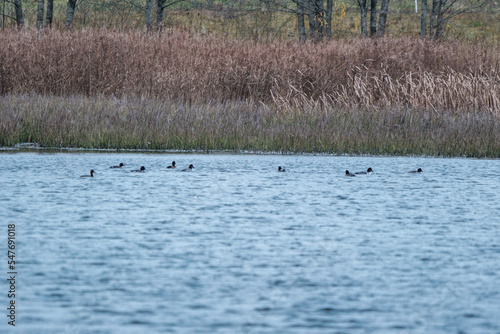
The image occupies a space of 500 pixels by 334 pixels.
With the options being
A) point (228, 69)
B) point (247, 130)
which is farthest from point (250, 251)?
point (228, 69)

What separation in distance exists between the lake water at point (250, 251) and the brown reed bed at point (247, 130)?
2.50 metres

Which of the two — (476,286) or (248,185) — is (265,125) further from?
(476,286)

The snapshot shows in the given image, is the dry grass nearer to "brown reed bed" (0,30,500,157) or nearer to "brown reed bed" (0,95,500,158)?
"brown reed bed" (0,30,500,157)

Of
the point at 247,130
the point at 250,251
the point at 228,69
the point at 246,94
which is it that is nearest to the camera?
the point at 250,251

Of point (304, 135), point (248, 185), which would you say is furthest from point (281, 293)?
point (304, 135)

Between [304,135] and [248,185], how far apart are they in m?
3.85

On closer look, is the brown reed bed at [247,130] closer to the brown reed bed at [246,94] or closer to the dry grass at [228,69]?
the brown reed bed at [246,94]

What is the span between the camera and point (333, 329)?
4.52m

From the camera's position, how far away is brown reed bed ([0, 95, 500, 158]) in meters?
13.8

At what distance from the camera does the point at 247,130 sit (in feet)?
46.0

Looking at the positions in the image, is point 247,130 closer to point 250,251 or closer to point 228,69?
point 228,69

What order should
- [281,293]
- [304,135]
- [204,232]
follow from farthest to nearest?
[304,135], [204,232], [281,293]

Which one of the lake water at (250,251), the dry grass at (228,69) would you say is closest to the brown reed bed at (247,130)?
the dry grass at (228,69)

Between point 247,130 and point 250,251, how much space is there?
7.71 m
